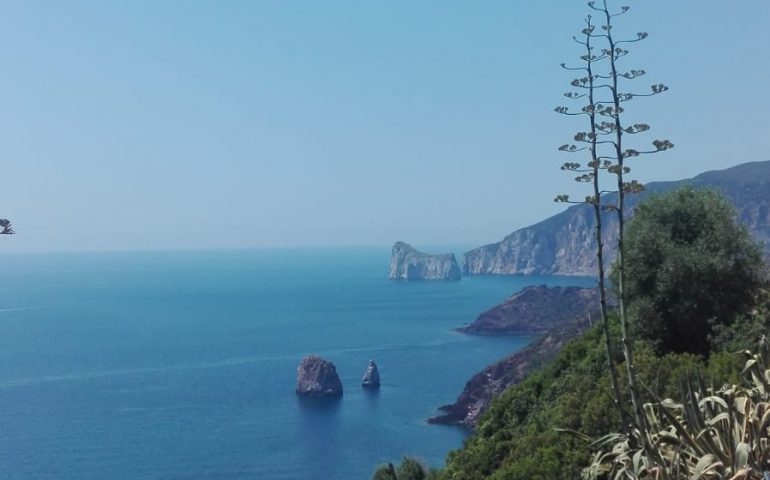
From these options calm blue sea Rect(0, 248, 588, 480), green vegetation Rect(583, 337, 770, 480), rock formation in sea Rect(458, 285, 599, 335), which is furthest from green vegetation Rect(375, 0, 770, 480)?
rock formation in sea Rect(458, 285, 599, 335)

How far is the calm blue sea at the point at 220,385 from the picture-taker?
46.6 metres

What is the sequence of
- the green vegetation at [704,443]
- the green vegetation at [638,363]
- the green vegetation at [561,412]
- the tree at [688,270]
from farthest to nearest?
the tree at [688,270] → the green vegetation at [638,363] → the green vegetation at [561,412] → the green vegetation at [704,443]

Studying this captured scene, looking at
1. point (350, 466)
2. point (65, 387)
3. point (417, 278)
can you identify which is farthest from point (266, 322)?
point (417, 278)

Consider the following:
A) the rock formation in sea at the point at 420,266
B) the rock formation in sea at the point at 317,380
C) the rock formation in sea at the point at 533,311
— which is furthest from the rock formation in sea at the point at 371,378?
the rock formation in sea at the point at 420,266

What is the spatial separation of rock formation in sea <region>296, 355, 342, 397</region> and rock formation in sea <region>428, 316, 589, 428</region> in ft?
33.8

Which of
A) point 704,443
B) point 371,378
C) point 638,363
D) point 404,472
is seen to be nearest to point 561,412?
point 638,363

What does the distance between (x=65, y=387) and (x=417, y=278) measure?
122 meters

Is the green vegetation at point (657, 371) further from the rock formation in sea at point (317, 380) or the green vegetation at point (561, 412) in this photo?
the rock formation in sea at point (317, 380)

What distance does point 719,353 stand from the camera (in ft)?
37.3

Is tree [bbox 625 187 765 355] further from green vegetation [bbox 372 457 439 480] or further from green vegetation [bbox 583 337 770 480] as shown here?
green vegetation [bbox 372 457 439 480]

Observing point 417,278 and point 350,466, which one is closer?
point 350,466

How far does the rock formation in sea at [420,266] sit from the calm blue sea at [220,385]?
4951cm

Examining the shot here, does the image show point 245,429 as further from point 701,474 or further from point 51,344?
point 701,474

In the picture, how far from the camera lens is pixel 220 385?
64750 mm
